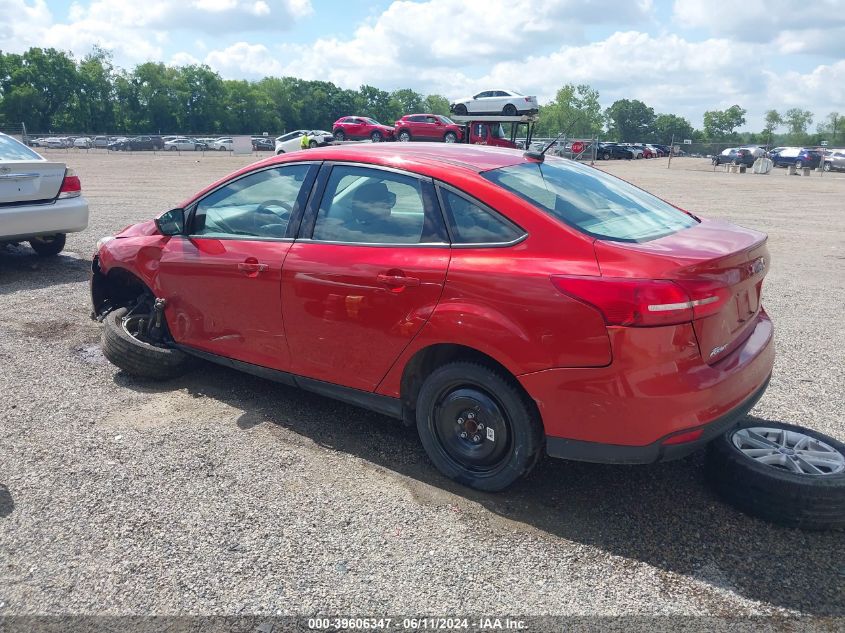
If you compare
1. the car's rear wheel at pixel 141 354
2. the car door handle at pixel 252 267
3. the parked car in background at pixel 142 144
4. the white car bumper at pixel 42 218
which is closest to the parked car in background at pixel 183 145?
the parked car in background at pixel 142 144

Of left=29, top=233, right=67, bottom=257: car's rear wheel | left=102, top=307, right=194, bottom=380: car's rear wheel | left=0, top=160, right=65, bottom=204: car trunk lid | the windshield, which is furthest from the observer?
left=29, top=233, right=67, bottom=257: car's rear wheel

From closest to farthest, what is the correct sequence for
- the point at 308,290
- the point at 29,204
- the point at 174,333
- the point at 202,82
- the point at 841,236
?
1. the point at 308,290
2. the point at 174,333
3. the point at 29,204
4. the point at 841,236
5. the point at 202,82

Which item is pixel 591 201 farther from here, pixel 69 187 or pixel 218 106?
pixel 218 106

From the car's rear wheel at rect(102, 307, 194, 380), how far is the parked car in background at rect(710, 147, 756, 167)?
4469 cm

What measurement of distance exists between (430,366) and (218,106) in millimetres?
116458

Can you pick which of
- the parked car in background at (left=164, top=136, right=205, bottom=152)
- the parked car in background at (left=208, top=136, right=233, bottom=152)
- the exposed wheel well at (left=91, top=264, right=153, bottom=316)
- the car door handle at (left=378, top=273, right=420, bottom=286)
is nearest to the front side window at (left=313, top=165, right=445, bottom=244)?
the car door handle at (left=378, top=273, right=420, bottom=286)

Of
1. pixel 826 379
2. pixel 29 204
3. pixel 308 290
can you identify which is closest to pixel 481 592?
pixel 308 290

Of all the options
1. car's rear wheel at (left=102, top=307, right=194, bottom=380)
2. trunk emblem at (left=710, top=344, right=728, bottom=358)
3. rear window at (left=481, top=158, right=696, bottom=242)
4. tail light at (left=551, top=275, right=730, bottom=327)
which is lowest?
car's rear wheel at (left=102, top=307, right=194, bottom=380)

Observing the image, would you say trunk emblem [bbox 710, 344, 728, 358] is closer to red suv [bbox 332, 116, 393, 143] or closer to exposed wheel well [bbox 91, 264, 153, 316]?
exposed wheel well [bbox 91, 264, 153, 316]

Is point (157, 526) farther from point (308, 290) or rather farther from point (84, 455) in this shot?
point (308, 290)

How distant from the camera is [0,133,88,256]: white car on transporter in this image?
7.31 m

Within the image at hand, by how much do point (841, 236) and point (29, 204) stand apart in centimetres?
1302

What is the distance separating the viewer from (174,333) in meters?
4.68

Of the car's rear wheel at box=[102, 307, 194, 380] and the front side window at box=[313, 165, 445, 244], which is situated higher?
the front side window at box=[313, 165, 445, 244]
